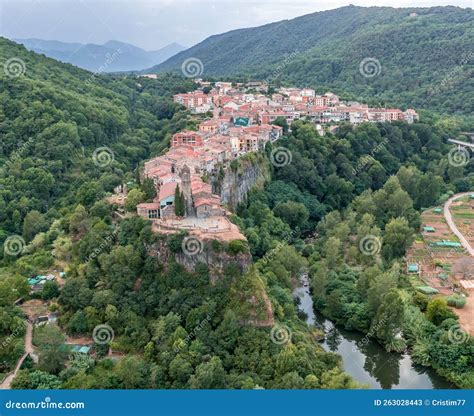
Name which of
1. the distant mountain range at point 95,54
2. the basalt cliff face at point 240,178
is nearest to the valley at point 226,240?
the basalt cliff face at point 240,178

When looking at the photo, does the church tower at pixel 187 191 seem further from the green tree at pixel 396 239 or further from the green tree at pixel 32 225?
the green tree at pixel 396 239

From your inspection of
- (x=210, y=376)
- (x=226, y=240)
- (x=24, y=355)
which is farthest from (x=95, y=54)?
(x=210, y=376)

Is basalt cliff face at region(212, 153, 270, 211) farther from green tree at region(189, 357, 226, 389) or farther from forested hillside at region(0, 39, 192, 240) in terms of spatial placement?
green tree at region(189, 357, 226, 389)

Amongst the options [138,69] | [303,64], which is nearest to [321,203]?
[303,64]

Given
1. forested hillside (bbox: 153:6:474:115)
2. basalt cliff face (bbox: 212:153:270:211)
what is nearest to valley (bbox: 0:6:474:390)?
basalt cliff face (bbox: 212:153:270:211)

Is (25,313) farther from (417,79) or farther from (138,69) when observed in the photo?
(138,69)

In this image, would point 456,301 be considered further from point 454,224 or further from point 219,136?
point 219,136
